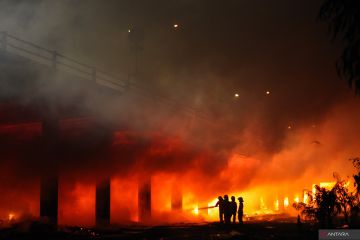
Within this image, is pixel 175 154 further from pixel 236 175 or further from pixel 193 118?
pixel 236 175

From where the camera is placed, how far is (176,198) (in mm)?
34281

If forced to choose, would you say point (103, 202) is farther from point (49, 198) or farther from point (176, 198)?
point (176, 198)

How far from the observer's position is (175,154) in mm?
32406

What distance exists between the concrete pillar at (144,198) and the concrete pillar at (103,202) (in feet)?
14.7

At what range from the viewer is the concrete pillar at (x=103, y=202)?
24.5 m

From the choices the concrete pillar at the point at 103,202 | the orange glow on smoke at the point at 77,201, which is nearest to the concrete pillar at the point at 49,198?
the concrete pillar at the point at 103,202

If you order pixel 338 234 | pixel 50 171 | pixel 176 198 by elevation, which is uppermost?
pixel 50 171

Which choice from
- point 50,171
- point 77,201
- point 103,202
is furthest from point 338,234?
point 77,201

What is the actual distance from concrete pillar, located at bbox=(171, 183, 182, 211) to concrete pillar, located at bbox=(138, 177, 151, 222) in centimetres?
411

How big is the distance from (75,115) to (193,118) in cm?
1091

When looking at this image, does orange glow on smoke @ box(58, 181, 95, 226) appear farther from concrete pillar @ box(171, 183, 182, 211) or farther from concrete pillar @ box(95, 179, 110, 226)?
concrete pillar @ box(171, 183, 182, 211)

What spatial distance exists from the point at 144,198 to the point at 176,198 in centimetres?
455

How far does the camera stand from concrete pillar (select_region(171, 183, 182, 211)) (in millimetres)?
34094

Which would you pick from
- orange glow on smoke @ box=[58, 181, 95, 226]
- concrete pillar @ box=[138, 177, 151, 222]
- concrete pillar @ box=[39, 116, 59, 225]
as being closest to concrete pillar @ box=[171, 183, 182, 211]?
concrete pillar @ box=[138, 177, 151, 222]
